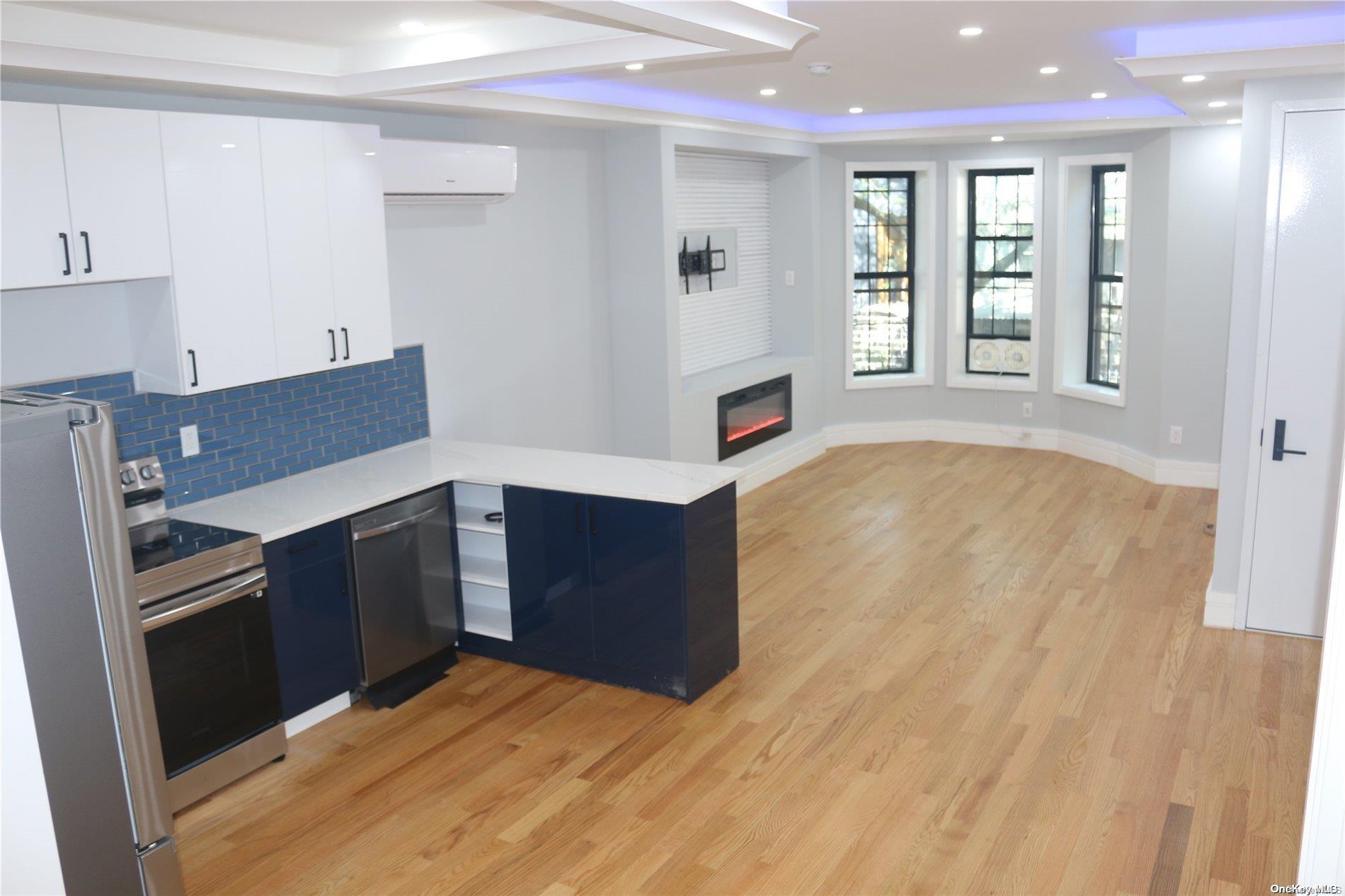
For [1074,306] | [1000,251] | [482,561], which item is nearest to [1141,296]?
[1074,306]

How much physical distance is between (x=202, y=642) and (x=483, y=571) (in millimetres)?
1385

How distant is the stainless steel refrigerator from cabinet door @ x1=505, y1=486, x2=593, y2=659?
7.41ft

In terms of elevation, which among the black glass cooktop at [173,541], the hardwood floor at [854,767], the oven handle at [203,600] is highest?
the black glass cooktop at [173,541]

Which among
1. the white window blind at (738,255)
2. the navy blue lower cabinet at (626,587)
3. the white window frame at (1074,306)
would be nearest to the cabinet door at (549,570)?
the navy blue lower cabinet at (626,587)

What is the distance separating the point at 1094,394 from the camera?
26.5 ft

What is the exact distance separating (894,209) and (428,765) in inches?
255

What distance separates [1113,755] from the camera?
382 cm

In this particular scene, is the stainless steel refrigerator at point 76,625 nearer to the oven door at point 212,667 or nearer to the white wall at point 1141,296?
the oven door at point 212,667

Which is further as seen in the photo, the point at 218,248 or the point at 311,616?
the point at 311,616

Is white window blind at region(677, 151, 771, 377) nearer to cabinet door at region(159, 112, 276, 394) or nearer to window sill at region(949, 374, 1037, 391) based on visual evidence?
window sill at region(949, 374, 1037, 391)

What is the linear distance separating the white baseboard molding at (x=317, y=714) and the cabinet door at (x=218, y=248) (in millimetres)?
1311

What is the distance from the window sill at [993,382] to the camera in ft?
28.2

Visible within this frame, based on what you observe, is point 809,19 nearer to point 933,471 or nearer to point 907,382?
point 933,471

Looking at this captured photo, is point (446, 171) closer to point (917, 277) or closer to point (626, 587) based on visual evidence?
point (626, 587)
